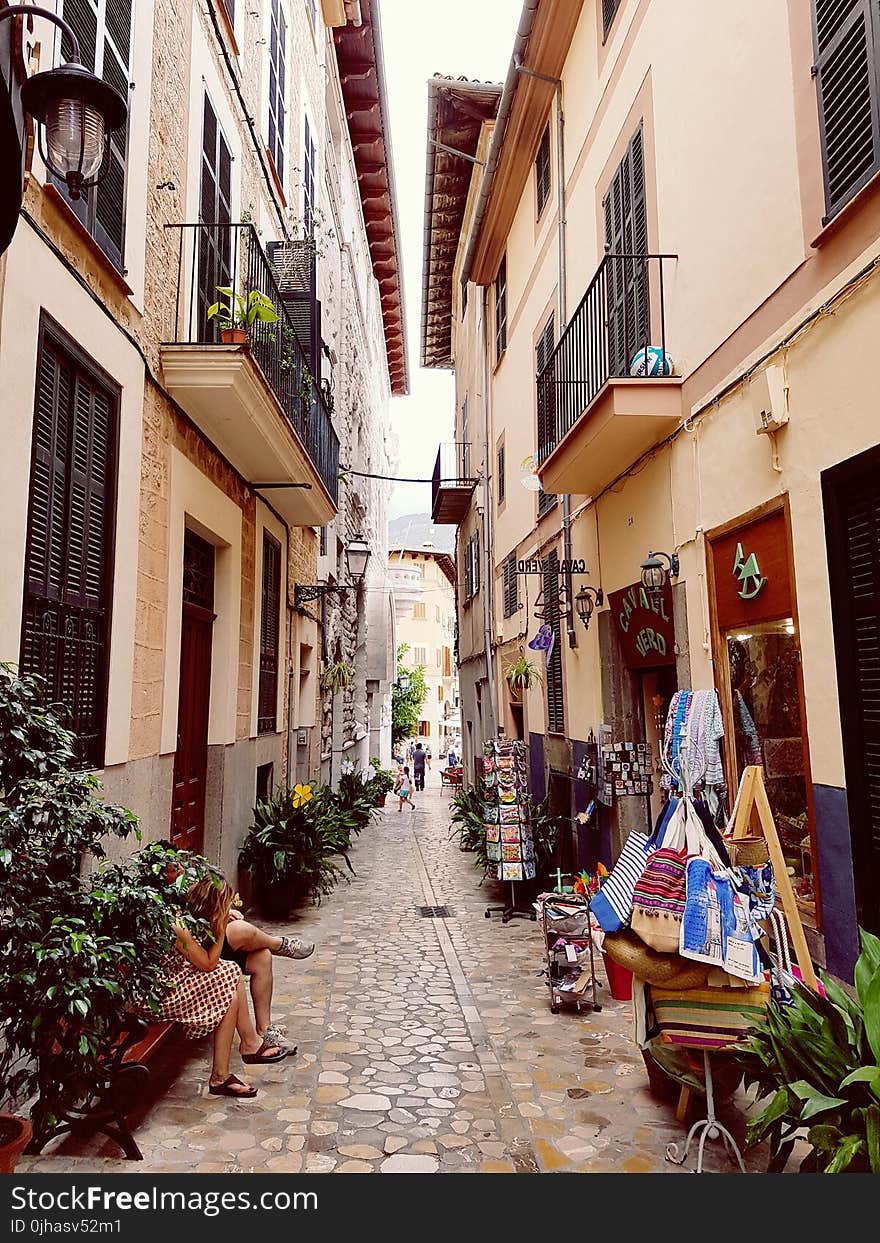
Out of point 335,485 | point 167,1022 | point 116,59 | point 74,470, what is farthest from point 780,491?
point 335,485

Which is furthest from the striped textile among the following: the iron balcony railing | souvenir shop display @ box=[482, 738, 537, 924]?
souvenir shop display @ box=[482, 738, 537, 924]

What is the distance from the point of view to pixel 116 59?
529cm

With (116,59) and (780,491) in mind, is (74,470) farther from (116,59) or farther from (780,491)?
(780,491)

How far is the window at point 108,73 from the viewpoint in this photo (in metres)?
4.77

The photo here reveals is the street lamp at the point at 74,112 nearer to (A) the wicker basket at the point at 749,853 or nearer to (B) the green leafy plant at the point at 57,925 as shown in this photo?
(B) the green leafy plant at the point at 57,925

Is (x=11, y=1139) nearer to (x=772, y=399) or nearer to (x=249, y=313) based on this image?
(x=772, y=399)

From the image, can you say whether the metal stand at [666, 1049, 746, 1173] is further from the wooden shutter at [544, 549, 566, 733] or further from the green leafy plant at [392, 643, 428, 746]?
the green leafy plant at [392, 643, 428, 746]

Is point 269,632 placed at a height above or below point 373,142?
below

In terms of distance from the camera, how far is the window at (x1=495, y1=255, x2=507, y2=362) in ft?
44.6

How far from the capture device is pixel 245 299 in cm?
793

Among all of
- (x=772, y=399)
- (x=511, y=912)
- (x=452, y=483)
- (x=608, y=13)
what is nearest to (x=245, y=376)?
(x=772, y=399)

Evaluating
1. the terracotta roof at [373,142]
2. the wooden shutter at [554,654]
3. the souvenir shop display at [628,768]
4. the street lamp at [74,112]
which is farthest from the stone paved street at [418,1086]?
the terracotta roof at [373,142]

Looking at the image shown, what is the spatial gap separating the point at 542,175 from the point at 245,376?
268 inches

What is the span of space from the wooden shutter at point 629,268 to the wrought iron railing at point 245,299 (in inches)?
121
